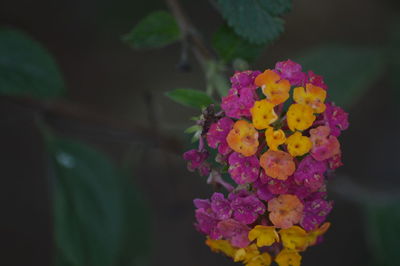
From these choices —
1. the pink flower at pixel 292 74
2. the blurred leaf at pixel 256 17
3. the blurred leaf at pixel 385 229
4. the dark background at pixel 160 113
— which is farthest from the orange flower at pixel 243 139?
the dark background at pixel 160 113

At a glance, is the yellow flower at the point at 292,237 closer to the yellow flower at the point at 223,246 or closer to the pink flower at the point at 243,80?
the yellow flower at the point at 223,246

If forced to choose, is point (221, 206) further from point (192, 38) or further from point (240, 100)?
point (192, 38)

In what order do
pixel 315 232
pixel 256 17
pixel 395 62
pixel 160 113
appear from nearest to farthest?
pixel 315 232 < pixel 256 17 < pixel 395 62 < pixel 160 113

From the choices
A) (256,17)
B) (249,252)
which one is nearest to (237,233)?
(249,252)

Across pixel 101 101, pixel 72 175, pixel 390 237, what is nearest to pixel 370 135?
pixel 390 237

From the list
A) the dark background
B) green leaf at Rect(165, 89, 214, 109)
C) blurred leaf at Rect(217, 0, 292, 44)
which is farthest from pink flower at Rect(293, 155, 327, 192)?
the dark background
